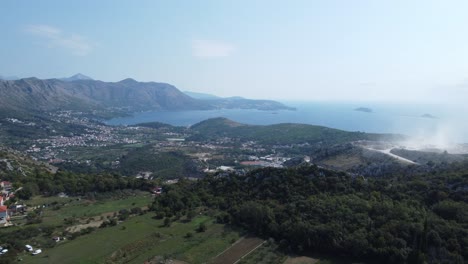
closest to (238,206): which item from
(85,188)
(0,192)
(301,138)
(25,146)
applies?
(85,188)

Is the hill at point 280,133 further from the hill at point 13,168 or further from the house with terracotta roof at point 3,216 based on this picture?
the house with terracotta roof at point 3,216

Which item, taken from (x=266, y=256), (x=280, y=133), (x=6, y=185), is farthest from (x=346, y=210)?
(x=280, y=133)

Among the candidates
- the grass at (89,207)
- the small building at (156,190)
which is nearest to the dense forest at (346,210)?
the grass at (89,207)

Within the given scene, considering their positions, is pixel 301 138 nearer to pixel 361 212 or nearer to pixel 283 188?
pixel 283 188

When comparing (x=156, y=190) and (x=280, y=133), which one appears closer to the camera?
(x=156, y=190)

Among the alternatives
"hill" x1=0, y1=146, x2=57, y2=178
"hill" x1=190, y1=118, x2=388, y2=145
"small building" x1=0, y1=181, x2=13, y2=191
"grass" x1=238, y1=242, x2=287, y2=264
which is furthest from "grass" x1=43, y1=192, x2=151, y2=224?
"hill" x1=190, y1=118, x2=388, y2=145

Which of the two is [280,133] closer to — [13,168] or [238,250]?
[13,168]
